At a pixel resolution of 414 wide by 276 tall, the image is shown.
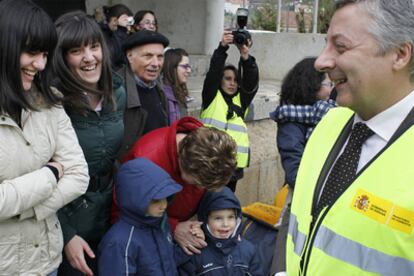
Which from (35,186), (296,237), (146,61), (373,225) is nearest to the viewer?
(373,225)

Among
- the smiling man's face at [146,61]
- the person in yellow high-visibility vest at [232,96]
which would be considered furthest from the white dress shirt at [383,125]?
the person in yellow high-visibility vest at [232,96]

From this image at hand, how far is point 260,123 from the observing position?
17.6 ft

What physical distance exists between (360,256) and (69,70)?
1.62m

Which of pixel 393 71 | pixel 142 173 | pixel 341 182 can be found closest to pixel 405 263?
pixel 341 182

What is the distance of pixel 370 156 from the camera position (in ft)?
5.04

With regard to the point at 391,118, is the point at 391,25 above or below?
above

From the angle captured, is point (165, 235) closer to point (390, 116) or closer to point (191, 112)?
point (390, 116)

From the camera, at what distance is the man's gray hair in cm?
141

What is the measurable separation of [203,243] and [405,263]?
1436 millimetres

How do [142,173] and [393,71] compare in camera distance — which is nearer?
[393,71]

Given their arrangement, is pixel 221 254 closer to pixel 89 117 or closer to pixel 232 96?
pixel 89 117

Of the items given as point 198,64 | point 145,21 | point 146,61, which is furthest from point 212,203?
point 198,64

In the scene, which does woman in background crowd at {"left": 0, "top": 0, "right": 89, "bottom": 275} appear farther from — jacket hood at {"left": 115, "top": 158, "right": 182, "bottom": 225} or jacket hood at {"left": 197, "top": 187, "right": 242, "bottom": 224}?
jacket hood at {"left": 197, "top": 187, "right": 242, "bottom": 224}

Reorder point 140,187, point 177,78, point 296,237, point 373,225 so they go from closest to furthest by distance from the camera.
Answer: point 373,225
point 296,237
point 140,187
point 177,78
